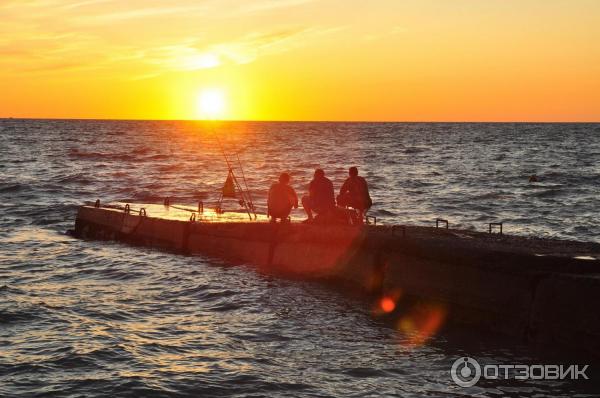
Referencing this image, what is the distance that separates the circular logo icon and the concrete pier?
1173 millimetres

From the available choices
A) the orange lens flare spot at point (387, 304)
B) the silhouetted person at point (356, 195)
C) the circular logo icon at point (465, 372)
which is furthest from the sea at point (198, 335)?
the silhouetted person at point (356, 195)

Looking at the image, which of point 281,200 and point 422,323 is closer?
point 422,323

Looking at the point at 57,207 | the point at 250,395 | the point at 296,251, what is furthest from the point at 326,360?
the point at 57,207

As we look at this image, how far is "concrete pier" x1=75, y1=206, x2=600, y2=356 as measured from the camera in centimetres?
1016

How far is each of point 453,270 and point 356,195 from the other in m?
4.90

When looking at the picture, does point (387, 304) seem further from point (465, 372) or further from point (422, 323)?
point (465, 372)

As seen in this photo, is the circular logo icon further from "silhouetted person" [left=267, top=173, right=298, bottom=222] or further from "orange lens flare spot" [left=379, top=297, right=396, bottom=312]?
"silhouetted person" [left=267, top=173, right=298, bottom=222]

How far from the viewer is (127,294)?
47.8 feet

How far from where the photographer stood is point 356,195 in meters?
16.4

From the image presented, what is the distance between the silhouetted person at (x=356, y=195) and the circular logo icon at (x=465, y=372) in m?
6.66

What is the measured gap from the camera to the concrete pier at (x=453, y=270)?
33.3 feet

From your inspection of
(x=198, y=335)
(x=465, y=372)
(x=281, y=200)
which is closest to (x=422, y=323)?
(x=465, y=372)

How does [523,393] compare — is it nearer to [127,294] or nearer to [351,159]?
[127,294]

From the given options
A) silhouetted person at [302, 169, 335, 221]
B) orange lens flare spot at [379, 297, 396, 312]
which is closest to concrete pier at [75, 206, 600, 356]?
A: orange lens flare spot at [379, 297, 396, 312]
